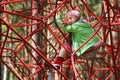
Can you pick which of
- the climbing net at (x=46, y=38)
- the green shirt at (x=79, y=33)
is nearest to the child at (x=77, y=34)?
the green shirt at (x=79, y=33)

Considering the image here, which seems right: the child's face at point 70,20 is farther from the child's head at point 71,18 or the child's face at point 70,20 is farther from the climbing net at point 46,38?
the climbing net at point 46,38

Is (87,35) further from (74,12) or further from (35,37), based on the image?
(35,37)

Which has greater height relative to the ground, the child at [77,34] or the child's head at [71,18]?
the child's head at [71,18]

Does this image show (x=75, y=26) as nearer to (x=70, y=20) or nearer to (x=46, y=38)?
(x=70, y=20)

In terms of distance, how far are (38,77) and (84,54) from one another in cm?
236

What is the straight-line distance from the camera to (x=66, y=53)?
4.19 m

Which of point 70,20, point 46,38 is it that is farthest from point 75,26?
point 46,38

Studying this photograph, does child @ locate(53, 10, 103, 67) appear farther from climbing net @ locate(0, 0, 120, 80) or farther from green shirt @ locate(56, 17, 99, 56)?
climbing net @ locate(0, 0, 120, 80)

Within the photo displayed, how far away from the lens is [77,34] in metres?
4.17

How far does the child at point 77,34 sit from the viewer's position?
13.4 ft

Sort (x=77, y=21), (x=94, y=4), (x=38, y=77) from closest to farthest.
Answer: (x=77, y=21), (x=38, y=77), (x=94, y=4)

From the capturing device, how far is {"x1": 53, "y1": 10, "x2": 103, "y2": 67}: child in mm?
4074

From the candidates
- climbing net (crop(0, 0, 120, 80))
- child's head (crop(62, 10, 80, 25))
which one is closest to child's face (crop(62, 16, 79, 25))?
child's head (crop(62, 10, 80, 25))

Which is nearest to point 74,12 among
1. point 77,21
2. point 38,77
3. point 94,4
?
point 77,21
